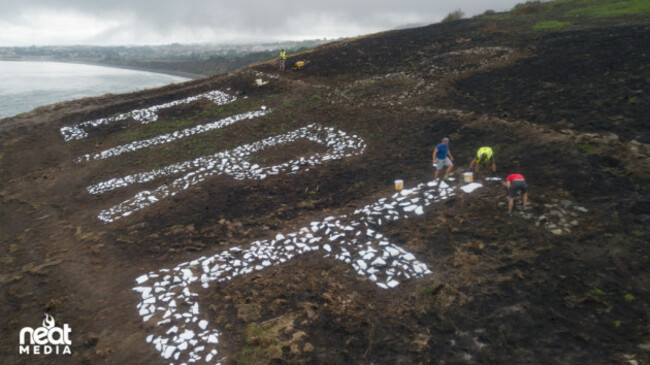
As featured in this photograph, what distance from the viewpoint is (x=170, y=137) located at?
68.1ft

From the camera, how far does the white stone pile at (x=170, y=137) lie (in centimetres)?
1995

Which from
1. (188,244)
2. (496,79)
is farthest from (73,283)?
(496,79)

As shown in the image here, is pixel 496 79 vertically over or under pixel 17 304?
over

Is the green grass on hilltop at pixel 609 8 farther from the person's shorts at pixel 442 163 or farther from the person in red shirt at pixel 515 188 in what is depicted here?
the person in red shirt at pixel 515 188

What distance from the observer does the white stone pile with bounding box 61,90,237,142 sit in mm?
23617

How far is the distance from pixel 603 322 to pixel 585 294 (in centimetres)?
69

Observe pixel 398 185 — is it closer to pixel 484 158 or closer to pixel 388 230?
pixel 388 230

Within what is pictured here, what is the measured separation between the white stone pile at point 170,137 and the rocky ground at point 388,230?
55 cm

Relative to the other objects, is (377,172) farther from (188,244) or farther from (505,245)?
(188,244)

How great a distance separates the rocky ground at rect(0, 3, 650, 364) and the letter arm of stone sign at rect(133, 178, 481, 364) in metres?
0.10

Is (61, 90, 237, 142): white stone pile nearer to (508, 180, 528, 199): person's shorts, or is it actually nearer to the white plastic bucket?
the white plastic bucket

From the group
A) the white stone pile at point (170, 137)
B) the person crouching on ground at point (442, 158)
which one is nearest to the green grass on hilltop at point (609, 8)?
the person crouching on ground at point (442, 158)

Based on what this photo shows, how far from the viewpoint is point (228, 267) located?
29.9 feet

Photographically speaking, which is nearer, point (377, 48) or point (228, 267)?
point (228, 267)
